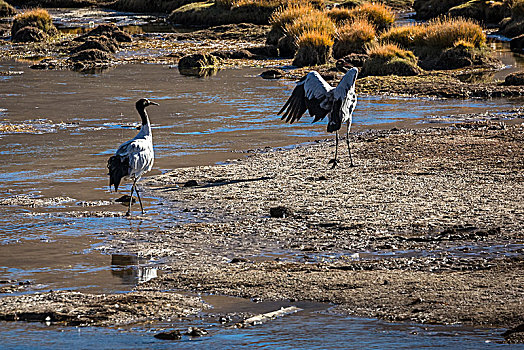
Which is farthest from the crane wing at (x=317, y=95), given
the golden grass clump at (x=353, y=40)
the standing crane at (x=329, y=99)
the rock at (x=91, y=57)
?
the rock at (x=91, y=57)

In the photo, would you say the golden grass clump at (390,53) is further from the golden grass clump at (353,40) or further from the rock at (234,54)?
the rock at (234,54)

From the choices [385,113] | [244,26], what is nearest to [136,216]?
[385,113]

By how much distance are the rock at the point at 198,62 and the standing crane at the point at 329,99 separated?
56.6 feet

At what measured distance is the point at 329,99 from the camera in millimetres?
14703

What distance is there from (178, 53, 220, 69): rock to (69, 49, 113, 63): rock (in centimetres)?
457

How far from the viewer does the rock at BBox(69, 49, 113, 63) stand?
3519 cm

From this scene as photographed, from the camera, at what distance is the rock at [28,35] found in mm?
44062

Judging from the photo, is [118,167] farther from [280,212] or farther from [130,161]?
[280,212]

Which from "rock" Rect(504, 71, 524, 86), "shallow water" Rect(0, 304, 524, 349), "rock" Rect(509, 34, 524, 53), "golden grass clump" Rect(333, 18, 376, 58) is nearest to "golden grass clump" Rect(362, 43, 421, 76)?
"rock" Rect(504, 71, 524, 86)

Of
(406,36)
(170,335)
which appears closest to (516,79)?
(406,36)

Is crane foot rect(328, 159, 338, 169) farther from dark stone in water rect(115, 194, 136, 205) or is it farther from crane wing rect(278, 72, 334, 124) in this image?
dark stone in water rect(115, 194, 136, 205)

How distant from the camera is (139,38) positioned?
44.8m

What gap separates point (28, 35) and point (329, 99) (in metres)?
33.3

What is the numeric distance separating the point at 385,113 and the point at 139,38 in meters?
26.9
